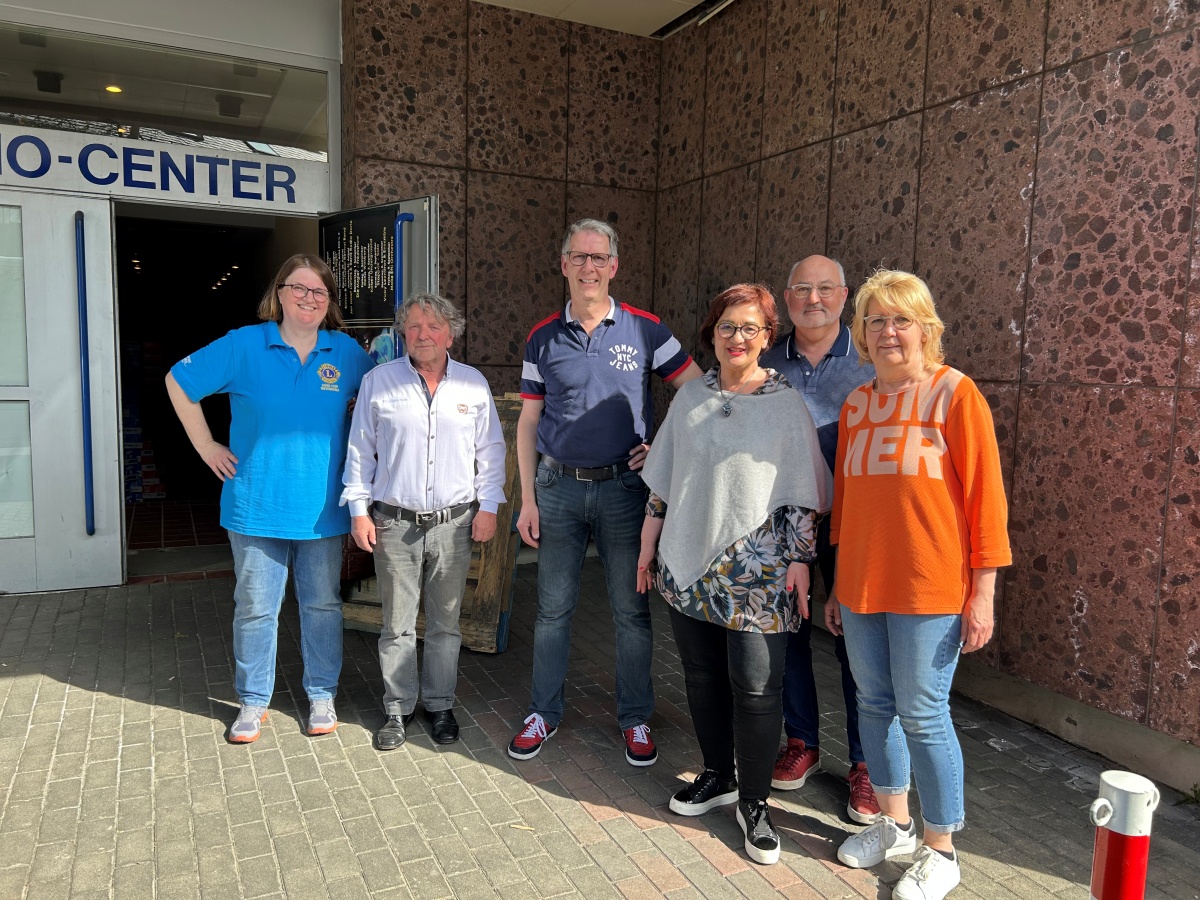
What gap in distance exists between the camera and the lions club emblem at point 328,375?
11.4ft

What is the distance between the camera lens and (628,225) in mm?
6527

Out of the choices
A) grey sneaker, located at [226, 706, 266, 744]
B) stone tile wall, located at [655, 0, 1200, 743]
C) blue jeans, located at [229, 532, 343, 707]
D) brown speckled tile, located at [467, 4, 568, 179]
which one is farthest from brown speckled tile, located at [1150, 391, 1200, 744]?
brown speckled tile, located at [467, 4, 568, 179]

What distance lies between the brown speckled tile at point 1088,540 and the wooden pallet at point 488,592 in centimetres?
241

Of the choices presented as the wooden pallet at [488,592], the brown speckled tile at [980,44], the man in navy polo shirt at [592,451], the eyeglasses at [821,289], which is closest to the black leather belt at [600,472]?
the man in navy polo shirt at [592,451]

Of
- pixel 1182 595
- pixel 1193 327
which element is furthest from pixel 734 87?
pixel 1182 595

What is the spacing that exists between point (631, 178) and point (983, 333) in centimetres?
334

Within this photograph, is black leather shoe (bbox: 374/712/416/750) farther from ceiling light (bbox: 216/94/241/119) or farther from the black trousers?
ceiling light (bbox: 216/94/241/119)

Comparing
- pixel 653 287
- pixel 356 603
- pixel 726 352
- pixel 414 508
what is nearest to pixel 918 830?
pixel 726 352

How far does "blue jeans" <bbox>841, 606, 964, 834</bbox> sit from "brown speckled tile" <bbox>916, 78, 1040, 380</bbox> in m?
1.78

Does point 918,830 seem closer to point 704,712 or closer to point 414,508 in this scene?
point 704,712

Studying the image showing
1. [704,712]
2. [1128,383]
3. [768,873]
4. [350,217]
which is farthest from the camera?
[350,217]

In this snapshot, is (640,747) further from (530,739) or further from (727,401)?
(727,401)

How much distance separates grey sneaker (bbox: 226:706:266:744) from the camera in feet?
11.3

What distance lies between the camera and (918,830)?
2.96m
